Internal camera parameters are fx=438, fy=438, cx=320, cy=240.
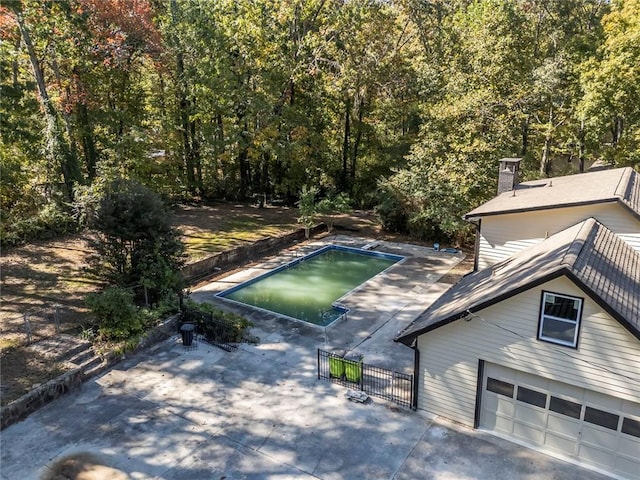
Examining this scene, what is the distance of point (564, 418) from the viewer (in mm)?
8875

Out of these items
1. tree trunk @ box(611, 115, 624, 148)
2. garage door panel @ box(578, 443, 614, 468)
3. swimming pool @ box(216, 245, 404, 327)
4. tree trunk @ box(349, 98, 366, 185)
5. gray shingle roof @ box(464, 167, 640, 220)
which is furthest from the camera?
tree trunk @ box(349, 98, 366, 185)

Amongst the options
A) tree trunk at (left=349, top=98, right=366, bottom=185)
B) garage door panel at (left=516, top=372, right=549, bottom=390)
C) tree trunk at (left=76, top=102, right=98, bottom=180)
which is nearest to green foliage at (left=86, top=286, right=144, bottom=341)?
garage door panel at (left=516, top=372, right=549, bottom=390)

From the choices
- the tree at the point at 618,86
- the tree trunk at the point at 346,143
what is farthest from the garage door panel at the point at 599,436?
the tree trunk at the point at 346,143

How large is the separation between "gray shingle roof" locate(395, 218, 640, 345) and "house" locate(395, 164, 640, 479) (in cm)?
3

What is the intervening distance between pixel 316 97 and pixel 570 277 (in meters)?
24.3

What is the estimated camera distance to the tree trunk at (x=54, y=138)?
20281 mm

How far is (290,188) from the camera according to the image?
3181 cm

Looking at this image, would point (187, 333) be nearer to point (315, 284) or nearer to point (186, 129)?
point (315, 284)

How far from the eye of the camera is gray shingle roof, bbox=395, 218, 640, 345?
7.86 meters

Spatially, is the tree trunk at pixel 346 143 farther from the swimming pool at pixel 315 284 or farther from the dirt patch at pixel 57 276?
the swimming pool at pixel 315 284

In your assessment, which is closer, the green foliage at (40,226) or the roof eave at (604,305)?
the roof eave at (604,305)

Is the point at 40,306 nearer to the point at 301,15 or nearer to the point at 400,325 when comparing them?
the point at 400,325

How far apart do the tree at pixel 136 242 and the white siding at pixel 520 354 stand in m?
8.99

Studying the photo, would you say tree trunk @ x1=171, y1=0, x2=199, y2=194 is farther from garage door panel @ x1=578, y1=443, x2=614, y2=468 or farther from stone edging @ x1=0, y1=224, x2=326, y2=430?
A: garage door panel @ x1=578, y1=443, x2=614, y2=468
